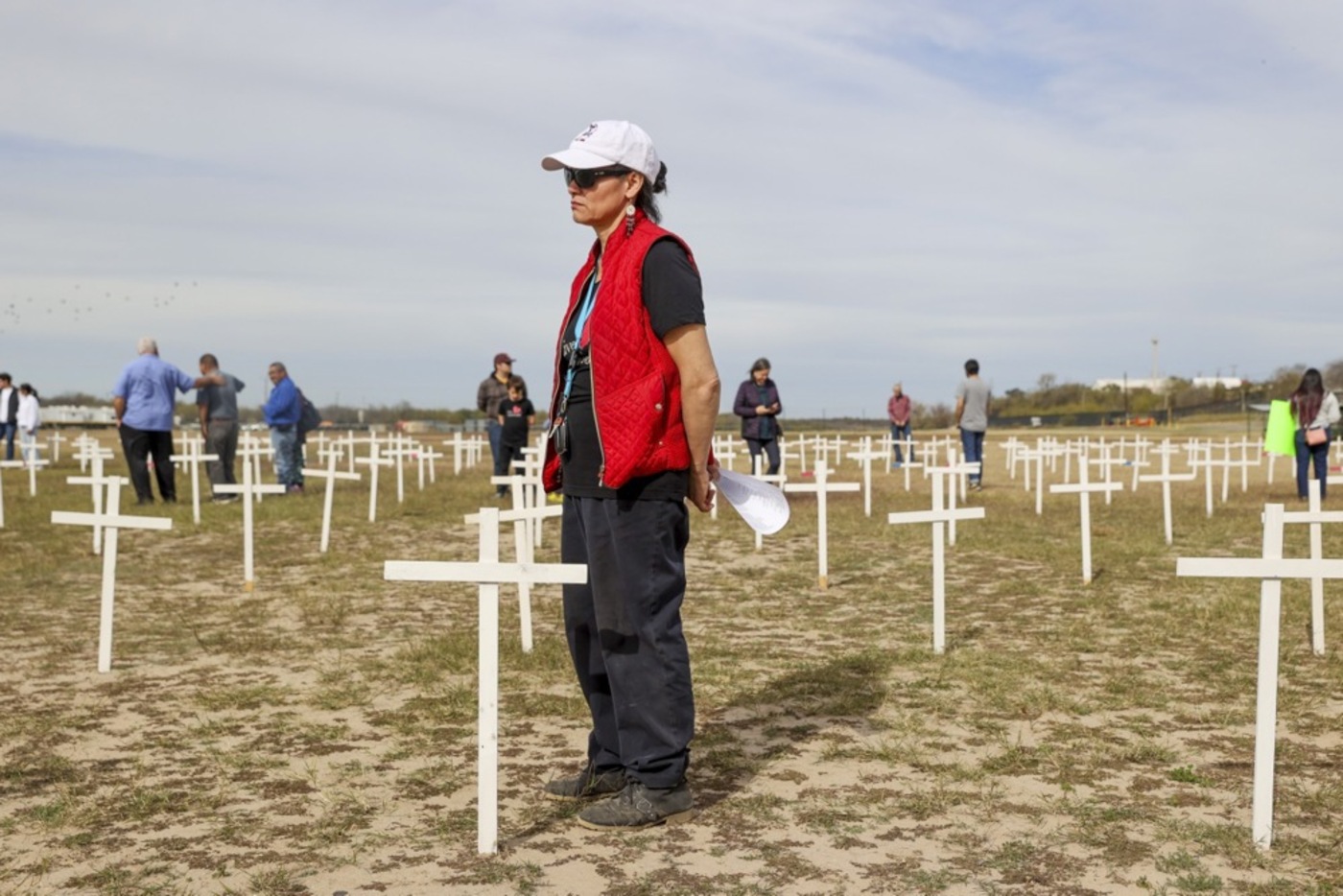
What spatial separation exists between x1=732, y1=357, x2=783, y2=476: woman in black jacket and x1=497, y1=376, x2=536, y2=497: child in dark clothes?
258cm

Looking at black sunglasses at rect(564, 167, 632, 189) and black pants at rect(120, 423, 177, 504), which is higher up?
black sunglasses at rect(564, 167, 632, 189)

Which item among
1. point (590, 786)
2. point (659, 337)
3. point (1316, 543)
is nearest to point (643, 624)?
point (590, 786)

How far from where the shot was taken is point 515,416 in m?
16.4

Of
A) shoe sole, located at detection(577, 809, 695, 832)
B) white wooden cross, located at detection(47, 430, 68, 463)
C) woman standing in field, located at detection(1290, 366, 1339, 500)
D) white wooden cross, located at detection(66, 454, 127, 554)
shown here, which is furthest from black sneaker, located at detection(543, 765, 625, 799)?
white wooden cross, located at detection(47, 430, 68, 463)

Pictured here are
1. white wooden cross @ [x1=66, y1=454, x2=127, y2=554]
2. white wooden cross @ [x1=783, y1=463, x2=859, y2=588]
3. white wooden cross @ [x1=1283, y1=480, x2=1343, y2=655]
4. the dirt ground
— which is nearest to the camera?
the dirt ground

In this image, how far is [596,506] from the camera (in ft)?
13.9

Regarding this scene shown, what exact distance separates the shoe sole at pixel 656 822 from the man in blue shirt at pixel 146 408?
12208mm

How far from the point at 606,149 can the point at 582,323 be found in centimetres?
57

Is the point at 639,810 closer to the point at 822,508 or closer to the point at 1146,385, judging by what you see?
the point at 822,508

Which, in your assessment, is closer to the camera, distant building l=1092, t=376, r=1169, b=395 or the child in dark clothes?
the child in dark clothes

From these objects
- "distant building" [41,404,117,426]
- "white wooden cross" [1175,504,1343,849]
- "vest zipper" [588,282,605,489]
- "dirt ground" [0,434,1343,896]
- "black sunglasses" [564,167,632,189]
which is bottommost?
"dirt ground" [0,434,1343,896]

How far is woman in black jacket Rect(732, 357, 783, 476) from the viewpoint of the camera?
16.1 meters

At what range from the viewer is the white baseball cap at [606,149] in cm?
414

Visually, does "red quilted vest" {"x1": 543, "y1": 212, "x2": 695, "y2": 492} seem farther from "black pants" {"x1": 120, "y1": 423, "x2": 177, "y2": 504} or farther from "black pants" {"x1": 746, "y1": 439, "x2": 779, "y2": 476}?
"black pants" {"x1": 120, "y1": 423, "x2": 177, "y2": 504}
